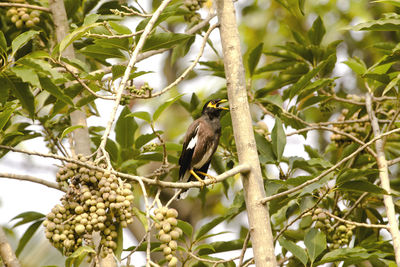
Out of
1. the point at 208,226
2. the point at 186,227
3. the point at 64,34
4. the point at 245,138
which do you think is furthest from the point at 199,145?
the point at 245,138

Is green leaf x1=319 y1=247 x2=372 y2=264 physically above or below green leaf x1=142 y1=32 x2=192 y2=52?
below

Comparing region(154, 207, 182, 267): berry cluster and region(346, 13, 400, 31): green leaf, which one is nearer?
region(154, 207, 182, 267): berry cluster

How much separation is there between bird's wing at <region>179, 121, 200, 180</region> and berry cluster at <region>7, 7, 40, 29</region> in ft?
4.25

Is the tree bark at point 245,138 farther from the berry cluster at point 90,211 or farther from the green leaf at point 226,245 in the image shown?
the green leaf at point 226,245

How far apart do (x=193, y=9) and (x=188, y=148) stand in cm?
98

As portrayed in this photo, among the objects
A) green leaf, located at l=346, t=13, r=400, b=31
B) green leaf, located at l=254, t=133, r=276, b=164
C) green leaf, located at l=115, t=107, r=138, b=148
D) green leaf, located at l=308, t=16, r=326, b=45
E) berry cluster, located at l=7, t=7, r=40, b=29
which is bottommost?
green leaf, located at l=254, t=133, r=276, b=164

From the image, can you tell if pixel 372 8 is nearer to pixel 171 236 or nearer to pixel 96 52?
pixel 96 52

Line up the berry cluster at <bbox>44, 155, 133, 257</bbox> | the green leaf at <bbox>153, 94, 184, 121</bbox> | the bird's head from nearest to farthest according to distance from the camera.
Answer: the berry cluster at <bbox>44, 155, 133, 257</bbox>, the green leaf at <bbox>153, 94, 184, 121</bbox>, the bird's head

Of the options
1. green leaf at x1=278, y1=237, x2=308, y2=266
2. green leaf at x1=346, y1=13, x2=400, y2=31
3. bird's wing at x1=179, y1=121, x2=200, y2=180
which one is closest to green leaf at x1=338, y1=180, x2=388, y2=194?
green leaf at x1=278, y1=237, x2=308, y2=266

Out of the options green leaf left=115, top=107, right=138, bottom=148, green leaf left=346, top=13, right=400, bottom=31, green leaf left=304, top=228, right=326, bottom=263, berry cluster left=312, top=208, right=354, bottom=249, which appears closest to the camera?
green leaf left=346, top=13, right=400, bottom=31

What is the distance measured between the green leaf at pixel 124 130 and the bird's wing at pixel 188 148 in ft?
1.22

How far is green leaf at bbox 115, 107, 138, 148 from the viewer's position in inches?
138

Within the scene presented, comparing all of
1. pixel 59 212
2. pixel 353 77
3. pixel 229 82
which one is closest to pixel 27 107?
pixel 59 212

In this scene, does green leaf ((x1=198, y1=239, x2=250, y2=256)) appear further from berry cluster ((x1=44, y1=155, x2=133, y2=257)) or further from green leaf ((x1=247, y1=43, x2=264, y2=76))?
berry cluster ((x1=44, y1=155, x2=133, y2=257))
